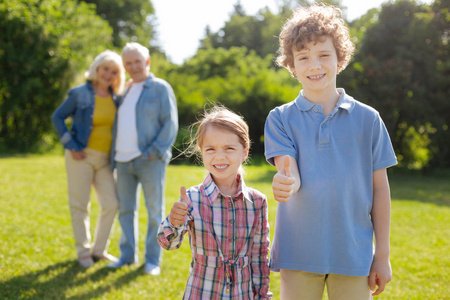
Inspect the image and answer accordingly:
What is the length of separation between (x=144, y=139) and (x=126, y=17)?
89.5 feet

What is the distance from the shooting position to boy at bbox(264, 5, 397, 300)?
77.5 inches

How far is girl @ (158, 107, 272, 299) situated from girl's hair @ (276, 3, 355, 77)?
46 centimetres

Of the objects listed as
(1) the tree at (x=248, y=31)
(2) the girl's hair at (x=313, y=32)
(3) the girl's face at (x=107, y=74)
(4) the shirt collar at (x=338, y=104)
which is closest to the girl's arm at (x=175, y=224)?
(4) the shirt collar at (x=338, y=104)

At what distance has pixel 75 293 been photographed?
368cm

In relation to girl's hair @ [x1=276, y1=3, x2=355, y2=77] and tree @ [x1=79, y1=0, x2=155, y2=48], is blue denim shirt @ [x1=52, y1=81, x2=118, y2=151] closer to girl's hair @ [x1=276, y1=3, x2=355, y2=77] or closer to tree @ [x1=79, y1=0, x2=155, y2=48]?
girl's hair @ [x1=276, y1=3, x2=355, y2=77]

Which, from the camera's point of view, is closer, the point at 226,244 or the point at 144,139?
the point at 226,244

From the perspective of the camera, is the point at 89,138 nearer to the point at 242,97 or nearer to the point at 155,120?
the point at 155,120

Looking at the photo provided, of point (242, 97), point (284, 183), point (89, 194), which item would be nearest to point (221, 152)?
point (284, 183)

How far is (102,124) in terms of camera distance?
14.4 ft

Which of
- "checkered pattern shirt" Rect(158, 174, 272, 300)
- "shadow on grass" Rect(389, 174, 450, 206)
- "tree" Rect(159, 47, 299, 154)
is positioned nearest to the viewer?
"checkered pattern shirt" Rect(158, 174, 272, 300)

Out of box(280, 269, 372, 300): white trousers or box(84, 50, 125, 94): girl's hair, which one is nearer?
box(280, 269, 372, 300): white trousers

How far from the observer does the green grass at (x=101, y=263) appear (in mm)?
3805

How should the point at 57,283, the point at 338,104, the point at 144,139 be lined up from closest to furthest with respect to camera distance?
the point at 338,104, the point at 57,283, the point at 144,139


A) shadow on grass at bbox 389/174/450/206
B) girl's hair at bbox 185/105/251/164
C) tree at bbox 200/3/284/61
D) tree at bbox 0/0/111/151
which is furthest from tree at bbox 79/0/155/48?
girl's hair at bbox 185/105/251/164
